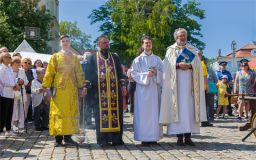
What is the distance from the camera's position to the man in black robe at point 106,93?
8.59 metres

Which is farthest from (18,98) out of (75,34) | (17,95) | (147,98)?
(75,34)

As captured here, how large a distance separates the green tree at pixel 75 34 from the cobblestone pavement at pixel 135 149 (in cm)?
8507

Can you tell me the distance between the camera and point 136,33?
38.2 m

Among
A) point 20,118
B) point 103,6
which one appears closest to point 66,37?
point 20,118

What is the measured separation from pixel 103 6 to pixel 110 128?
143ft

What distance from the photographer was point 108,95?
8.72m

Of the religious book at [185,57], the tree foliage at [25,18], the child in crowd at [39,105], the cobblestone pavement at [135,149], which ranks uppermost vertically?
the tree foliage at [25,18]

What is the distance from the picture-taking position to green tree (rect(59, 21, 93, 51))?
320 ft

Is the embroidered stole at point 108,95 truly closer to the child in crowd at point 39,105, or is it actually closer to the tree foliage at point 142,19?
the child in crowd at point 39,105

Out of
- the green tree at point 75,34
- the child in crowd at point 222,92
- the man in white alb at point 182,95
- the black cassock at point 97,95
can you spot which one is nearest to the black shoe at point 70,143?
the black cassock at point 97,95

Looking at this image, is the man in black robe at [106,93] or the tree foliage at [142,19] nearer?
the man in black robe at [106,93]

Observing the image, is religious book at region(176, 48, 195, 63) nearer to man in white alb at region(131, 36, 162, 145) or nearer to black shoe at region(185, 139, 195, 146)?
man in white alb at region(131, 36, 162, 145)

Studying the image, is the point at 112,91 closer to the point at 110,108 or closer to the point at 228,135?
the point at 110,108

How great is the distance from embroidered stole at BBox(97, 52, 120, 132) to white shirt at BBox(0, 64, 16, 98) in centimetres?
254
